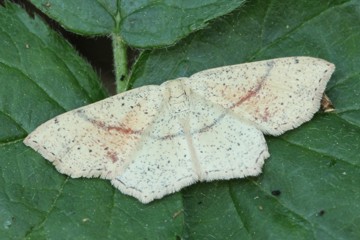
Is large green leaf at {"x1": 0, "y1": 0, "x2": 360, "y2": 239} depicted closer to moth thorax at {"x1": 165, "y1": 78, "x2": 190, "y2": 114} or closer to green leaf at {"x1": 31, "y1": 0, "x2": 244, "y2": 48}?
green leaf at {"x1": 31, "y1": 0, "x2": 244, "y2": 48}

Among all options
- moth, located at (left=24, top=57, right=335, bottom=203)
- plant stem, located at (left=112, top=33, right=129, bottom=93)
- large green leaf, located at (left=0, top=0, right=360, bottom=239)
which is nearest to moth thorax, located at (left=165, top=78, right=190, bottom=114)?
moth, located at (left=24, top=57, right=335, bottom=203)

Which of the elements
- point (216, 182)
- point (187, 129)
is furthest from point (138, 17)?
point (216, 182)

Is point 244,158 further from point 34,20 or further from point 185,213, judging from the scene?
point 34,20

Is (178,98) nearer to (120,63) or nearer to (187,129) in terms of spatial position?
(187,129)

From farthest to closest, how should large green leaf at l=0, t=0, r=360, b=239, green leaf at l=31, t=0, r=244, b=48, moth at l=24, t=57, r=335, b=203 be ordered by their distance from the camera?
green leaf at l=31, t=0, r=244, b=48 < moth at l=24, t=57, r=335, b=203 < large green leaf at l=0, t=0, r=360, b=239

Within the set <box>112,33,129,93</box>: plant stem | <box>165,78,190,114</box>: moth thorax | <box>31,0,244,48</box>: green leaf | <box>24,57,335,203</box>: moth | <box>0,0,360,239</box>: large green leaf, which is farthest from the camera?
<box>112,33,129,93</box>: plant stem

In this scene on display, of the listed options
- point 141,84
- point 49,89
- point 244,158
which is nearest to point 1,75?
point 49,89
